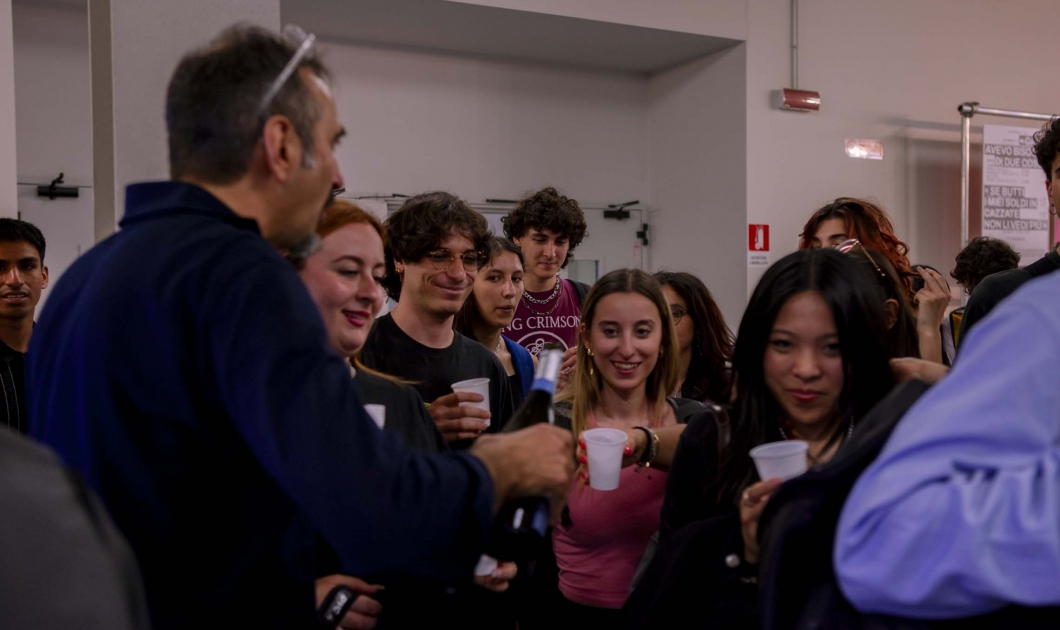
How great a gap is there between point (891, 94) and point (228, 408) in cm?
664

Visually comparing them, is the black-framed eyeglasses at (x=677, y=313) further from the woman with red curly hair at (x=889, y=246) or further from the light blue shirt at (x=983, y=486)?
the light blue shirt at (x=983, y=486)

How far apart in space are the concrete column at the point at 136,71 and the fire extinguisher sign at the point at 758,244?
14.4 ft

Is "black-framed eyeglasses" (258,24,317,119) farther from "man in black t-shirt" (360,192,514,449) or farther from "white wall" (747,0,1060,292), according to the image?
"white wall" (747,0,1060,292)

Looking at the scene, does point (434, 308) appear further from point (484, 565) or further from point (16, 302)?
point (16, 302)

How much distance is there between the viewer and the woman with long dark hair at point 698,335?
307 centimetres

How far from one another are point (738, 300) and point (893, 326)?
4055 mm

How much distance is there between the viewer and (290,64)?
4.07 feet

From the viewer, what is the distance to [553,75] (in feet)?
21.9

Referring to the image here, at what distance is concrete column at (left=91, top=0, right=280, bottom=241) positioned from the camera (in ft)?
7.81

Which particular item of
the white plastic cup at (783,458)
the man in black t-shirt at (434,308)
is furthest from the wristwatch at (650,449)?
the white plastic cup at (783,458)

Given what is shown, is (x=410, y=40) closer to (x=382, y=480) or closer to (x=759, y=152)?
(x=759, y=152)

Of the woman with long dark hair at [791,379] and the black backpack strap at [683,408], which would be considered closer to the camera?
the woman with long dark hair at [791,379]

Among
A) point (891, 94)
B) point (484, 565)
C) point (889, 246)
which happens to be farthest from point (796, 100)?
point (484, 565)

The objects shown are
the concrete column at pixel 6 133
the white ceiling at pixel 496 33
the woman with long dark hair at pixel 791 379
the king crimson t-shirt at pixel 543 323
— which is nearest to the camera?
the woman with long dark hair at pixel 791 379
